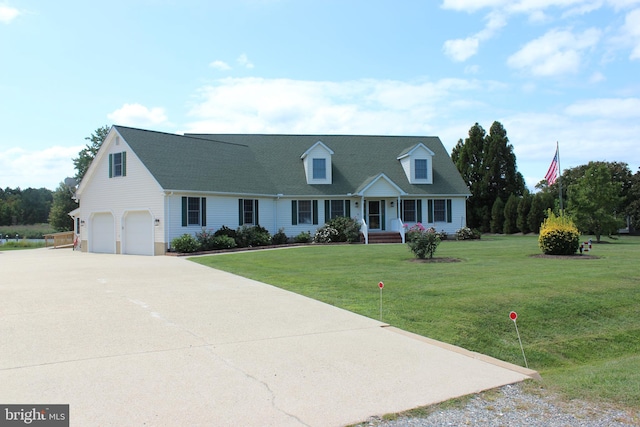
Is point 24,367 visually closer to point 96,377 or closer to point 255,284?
point 96,377

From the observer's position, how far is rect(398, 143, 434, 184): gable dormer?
31891 millimetres

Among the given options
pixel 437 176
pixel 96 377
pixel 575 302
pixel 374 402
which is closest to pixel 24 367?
pixel 96 377

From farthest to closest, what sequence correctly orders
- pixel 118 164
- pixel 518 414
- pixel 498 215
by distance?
pixel 498 215
pixel 118 164
pixel 518 414

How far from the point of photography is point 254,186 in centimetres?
2827

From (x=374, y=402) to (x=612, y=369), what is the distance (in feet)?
12.6

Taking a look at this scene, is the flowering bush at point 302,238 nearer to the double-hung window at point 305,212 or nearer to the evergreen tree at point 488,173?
the double-hung window at point 305,212

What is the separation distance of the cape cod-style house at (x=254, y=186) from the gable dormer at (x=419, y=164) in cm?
6

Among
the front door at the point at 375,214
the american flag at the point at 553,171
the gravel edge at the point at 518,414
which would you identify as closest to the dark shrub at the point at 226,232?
the front door at the point at 375,214

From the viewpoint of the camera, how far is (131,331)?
24.1ft

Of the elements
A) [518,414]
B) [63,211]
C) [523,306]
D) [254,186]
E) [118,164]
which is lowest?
[518,414]

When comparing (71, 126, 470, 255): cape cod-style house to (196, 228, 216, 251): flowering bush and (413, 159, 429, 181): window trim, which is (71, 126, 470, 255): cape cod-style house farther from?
(196, 228, 216, 251): flowering bush

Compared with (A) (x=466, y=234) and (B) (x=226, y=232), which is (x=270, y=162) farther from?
(A) (x=466, y=234)

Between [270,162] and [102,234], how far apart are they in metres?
10.8

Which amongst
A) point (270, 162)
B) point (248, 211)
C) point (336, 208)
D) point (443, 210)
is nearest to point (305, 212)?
point (336, 208)
